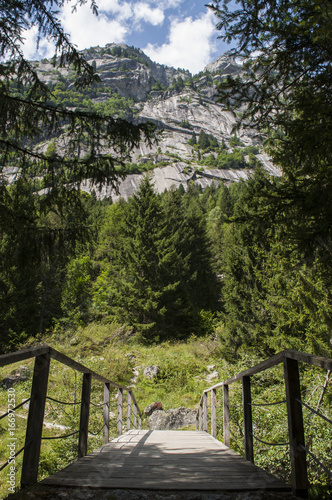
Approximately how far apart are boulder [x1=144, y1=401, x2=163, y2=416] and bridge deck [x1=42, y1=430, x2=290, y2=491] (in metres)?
7.77

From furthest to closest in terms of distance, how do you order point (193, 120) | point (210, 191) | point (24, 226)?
point (193, 120) → point (210, 191) → point (24, 226)

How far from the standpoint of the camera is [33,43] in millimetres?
4516

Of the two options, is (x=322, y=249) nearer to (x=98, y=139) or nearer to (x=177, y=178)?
(x=98, y=139)

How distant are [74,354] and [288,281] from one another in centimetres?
989

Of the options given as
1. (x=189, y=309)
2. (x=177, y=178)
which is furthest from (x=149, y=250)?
(x=177, y=178)

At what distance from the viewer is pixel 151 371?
13438mm

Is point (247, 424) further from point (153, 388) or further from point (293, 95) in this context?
point (153, 388)

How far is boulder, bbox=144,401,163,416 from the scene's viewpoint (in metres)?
10.9

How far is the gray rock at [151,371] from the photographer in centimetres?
1327

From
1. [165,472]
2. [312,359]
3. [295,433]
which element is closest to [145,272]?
[165,472]

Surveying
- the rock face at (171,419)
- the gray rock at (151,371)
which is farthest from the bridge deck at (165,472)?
the gray rock at (151,371)

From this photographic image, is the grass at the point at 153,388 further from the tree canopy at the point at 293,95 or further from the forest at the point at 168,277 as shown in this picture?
the tree canopy at the point at 293,95

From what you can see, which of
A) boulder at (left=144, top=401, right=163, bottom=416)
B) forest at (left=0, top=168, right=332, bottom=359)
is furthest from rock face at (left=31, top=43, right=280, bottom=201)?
boulder at (left=144, top=401, right=163, bottom=416)

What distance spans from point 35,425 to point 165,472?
1.22 metres
